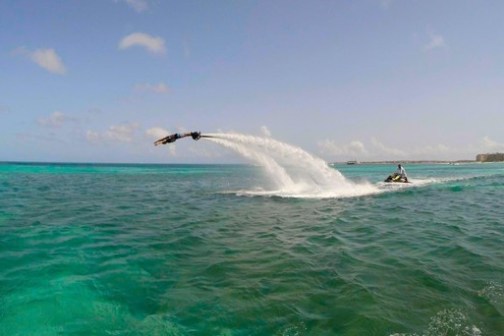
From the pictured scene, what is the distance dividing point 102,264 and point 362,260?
898 cm

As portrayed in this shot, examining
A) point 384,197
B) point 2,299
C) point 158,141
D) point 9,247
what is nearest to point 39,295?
point 2,299

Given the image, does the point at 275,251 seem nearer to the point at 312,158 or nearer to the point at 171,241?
the point at 171,241

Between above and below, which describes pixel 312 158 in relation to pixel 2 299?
above

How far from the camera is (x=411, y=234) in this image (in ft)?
54.0

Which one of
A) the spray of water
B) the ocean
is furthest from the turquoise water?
the spray of water

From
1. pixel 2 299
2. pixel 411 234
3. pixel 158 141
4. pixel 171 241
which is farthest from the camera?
pixel 158 141

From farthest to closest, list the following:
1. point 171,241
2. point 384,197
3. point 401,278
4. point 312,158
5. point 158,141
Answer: point 312,158 < point 384,197 < point 158,141 < point 171,241 < point 401,278

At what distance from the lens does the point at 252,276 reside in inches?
419

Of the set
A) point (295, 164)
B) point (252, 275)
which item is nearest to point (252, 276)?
point (252, 275)

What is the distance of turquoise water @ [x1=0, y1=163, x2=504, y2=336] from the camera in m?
7.82

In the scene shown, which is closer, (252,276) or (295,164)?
(252,276)

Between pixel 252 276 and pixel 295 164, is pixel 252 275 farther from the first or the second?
pixel 295 164

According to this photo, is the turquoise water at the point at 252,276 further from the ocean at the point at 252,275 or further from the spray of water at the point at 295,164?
the spray of water at the point at 295,164

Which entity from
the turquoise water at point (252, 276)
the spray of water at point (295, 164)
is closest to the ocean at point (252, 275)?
the turquoise water at point (252, 276)
